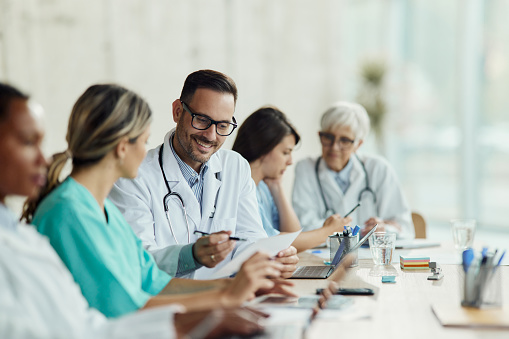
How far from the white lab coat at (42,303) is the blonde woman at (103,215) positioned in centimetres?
21

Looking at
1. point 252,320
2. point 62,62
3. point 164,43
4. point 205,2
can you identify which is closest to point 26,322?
point 252,320

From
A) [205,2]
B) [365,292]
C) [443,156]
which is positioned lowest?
[443,156]

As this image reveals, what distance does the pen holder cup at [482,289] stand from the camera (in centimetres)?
167

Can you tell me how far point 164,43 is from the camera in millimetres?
4676

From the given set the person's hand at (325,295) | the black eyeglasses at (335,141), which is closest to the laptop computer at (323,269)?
the person's hand at (325,295)

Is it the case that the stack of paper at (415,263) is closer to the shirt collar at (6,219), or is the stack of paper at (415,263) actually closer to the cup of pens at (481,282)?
the cup of pens at (481,282)

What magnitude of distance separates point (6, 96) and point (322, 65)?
5186 mm

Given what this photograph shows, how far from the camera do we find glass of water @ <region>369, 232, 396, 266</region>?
2355mm

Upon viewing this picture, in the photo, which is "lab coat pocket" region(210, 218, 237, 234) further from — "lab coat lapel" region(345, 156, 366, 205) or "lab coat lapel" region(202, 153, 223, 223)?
"lab coat lapel" region(345, 156, 366, 205)

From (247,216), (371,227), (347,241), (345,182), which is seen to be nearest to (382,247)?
(347,241)

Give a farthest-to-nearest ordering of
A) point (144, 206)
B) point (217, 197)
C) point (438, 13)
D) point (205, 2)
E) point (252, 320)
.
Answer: point (438, 13)
point (205, 2)
point (217, 197)
point (144, 206)
point (252, 320)

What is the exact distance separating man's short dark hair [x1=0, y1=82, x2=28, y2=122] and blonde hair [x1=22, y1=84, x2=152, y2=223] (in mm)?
299

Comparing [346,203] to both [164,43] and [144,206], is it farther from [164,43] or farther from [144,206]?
[164,43]

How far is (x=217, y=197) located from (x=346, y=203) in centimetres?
116
